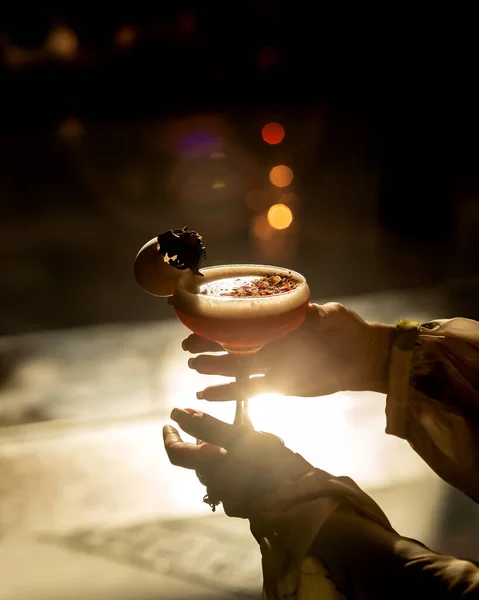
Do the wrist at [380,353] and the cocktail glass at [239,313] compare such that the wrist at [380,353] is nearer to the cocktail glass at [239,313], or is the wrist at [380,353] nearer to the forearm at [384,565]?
the cocktail glass at [239,313]

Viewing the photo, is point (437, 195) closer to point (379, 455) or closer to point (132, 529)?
point (379, 455)

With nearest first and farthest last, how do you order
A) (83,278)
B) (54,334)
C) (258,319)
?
(258,319) → (54,334) → (83,278)

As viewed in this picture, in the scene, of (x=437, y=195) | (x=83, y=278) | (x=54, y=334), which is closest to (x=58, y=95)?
(x=83, y=278)

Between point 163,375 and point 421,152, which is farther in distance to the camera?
point 421,152

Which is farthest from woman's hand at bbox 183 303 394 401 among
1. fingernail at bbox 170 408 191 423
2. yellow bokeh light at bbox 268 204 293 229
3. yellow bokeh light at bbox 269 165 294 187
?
yellow bokeh light at bbox 269 165 294 187

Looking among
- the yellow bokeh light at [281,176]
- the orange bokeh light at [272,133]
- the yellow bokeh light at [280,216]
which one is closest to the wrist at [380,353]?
the yellow bokeh light at [280,216]

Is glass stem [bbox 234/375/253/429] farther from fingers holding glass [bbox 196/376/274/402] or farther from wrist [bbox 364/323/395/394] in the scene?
wrist [bbox 364/323/395/394]

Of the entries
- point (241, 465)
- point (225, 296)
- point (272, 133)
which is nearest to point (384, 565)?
point (241, 465)
